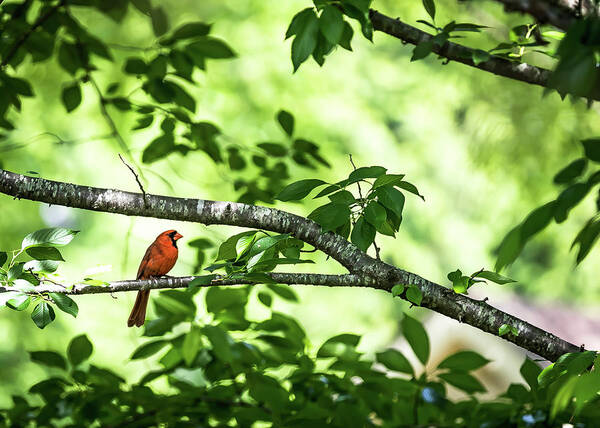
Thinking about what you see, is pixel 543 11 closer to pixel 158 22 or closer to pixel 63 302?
pixel 63 302

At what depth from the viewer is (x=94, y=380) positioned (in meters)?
1.87

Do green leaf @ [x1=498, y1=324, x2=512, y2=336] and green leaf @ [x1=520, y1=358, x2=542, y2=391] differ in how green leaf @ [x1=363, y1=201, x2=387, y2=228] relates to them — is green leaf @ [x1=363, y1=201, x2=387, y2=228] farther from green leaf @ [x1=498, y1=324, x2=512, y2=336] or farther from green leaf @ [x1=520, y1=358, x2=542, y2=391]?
green leaf @ [x1=520, y1=358, x2=542, y2=391]

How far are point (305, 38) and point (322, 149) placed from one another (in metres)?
5.83

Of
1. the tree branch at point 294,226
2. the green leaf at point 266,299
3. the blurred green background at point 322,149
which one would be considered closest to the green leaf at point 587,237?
the tree branch at point 294,226

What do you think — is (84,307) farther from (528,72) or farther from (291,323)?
(528,72)

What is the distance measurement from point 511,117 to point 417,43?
407 centimetres

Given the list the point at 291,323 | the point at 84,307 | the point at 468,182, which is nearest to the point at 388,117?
the point at 468,182

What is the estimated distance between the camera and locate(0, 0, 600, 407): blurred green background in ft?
19.8

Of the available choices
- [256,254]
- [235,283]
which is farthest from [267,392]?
[256,254]

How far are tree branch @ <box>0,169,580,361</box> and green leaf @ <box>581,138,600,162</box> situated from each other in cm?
73

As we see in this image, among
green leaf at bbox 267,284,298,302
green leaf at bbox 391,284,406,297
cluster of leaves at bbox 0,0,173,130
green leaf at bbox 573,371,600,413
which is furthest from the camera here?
cluster of leaves at bbox 0,0,173,130

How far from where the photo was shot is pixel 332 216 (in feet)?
4.63

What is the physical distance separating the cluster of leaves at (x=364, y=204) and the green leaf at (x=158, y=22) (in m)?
1.09

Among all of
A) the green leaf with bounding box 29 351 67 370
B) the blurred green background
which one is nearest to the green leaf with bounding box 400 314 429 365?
the green leaf with bounding box 29 351 67 370
